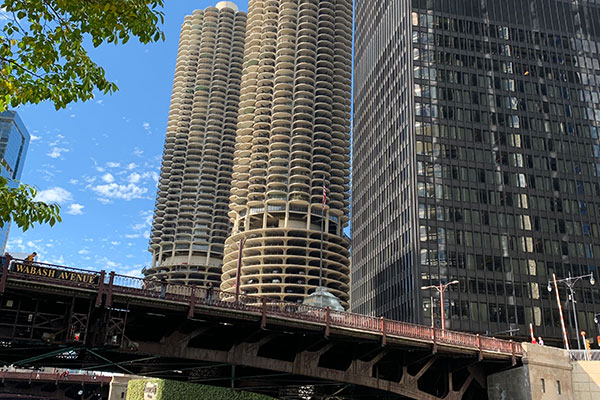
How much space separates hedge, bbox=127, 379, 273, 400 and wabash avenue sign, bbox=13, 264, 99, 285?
135 feet

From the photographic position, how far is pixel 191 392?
235 ft

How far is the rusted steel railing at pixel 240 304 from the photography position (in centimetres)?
2958

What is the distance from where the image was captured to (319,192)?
6555 inches

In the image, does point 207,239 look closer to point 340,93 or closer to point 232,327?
point 340,93

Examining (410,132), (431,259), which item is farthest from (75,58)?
(410,132)

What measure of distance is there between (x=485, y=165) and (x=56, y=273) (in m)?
91.0

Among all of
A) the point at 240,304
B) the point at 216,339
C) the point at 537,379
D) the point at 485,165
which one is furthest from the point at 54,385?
the point at 485,165

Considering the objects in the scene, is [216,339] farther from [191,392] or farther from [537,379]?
[191,392]

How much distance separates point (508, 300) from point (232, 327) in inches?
2820

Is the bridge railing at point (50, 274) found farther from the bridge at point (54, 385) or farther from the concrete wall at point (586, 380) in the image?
the bridge at point (54, 385)

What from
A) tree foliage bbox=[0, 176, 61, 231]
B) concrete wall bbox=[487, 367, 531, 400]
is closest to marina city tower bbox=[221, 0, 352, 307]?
concrete wall bbox=[487, 367, 531, 400]

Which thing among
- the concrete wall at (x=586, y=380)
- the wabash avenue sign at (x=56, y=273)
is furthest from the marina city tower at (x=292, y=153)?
the wabash avenue sign at (x=56, y=273)

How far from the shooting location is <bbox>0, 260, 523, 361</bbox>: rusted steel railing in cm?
2958

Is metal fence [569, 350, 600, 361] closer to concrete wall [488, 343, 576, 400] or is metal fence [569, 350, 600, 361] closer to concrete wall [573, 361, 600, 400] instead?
concrete wall [573, 361, 600, 400]
